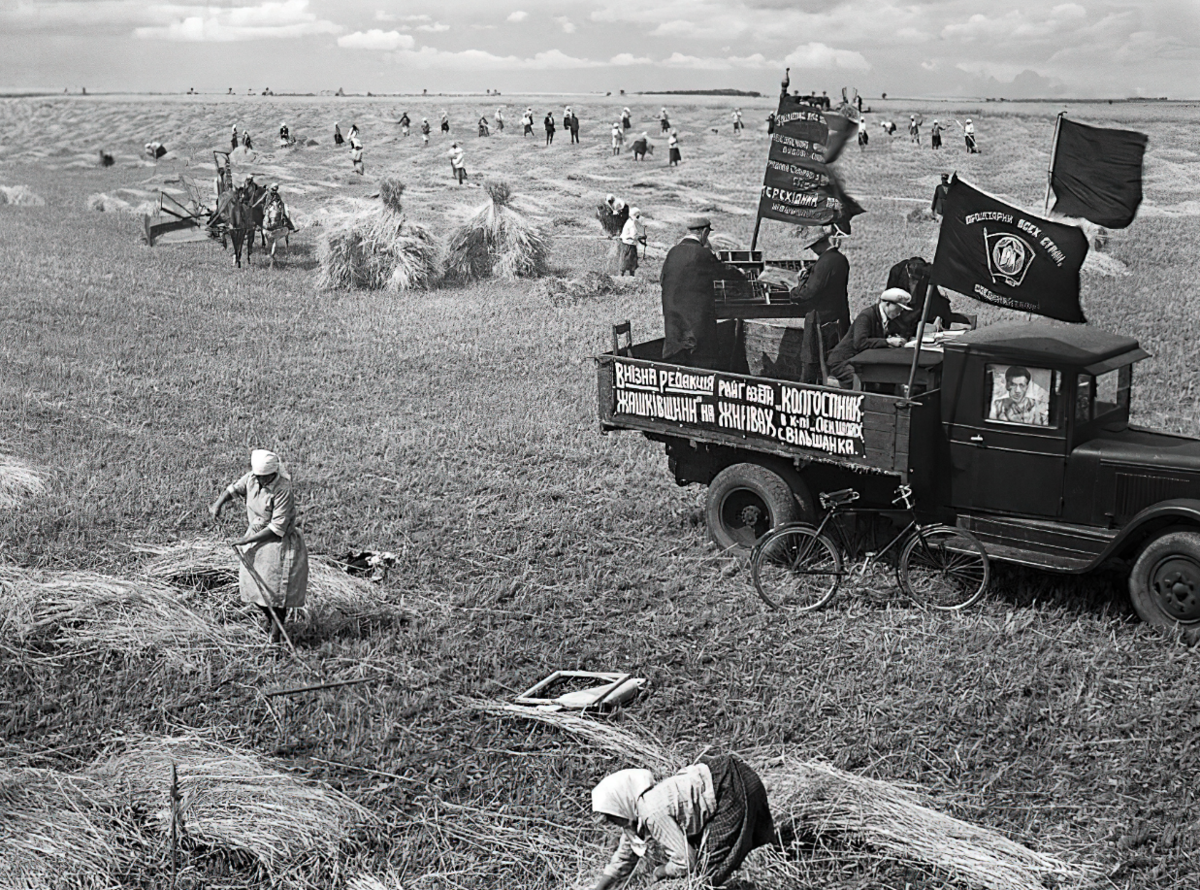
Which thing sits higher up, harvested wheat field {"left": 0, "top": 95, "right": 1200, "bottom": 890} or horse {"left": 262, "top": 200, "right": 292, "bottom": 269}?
horse {"left": 262, "top": 200, "right": 292, "bottom": 269}

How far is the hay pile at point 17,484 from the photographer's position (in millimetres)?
11484

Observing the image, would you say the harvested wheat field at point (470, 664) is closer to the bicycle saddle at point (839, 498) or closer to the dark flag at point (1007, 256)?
the bicycle saddle at point (839, 498)

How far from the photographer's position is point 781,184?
13469 millimetres

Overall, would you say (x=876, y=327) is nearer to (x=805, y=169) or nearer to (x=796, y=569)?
(x=796, y=569)

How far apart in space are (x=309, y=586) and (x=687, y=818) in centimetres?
492

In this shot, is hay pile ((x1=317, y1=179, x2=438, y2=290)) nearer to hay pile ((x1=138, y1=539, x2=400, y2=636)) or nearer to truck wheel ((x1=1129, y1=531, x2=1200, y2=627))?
hay pile ((x1=138, y1=539, x2=400, y2=636))

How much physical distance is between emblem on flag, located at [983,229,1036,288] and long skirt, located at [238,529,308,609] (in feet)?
17.2

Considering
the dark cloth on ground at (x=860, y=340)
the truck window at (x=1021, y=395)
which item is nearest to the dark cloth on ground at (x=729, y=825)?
the truck window at (x=1021, y=395)

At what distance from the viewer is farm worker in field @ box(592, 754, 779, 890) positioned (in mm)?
5156

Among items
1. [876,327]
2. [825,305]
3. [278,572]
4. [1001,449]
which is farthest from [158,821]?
[825,305]

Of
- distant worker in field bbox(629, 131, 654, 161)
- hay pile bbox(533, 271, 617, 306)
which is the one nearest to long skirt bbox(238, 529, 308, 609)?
hay pile bbox(533, 271, 617, 306)

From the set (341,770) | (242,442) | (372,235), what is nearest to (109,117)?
(372,235)

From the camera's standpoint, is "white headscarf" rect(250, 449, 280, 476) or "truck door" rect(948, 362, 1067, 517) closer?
"white headscarf" rect(250, 449, 280, 476)

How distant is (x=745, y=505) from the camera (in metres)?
10.3
